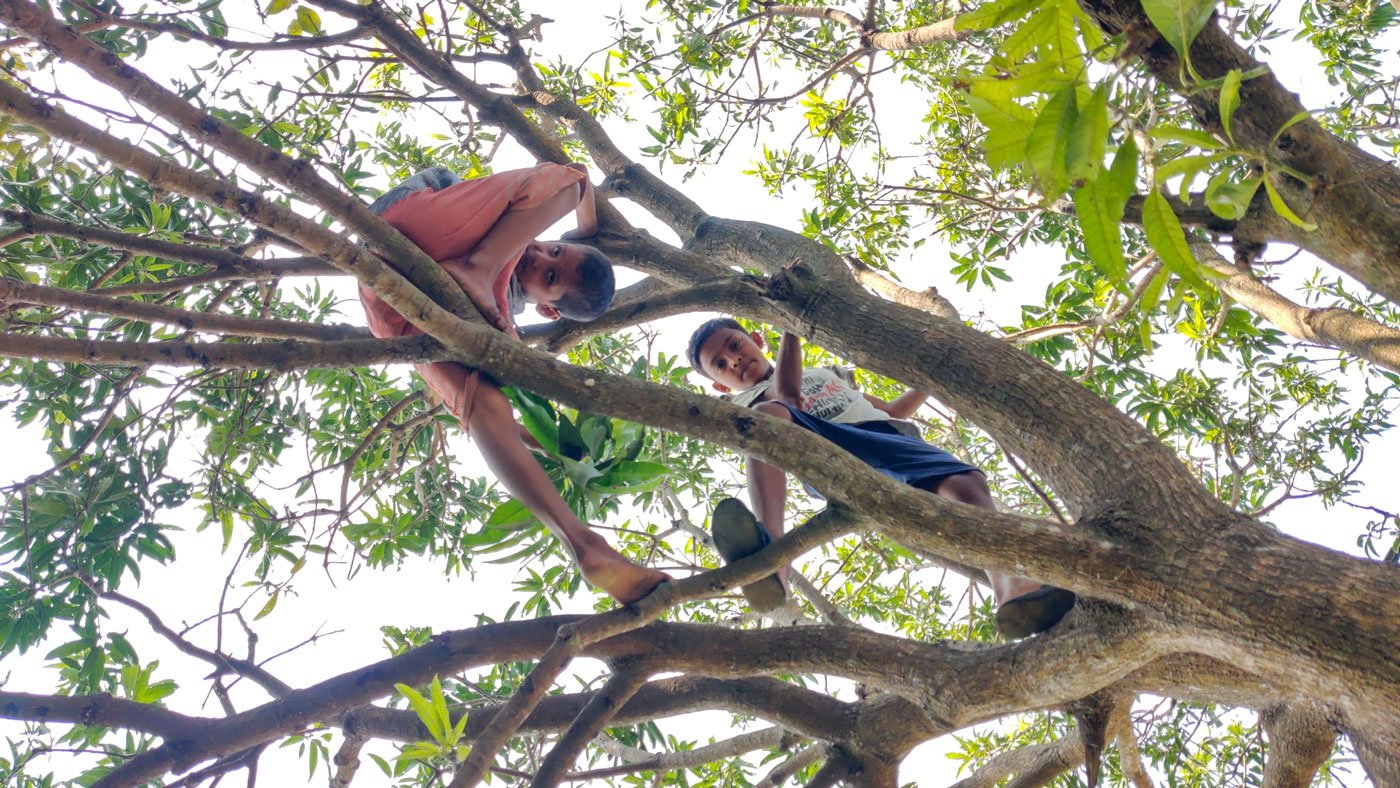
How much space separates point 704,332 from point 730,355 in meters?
0.18

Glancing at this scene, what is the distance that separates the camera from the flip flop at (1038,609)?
2199 millimetres

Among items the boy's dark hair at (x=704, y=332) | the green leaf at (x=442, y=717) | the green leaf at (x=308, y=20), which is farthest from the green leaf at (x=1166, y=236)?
the green leaf at (x=308, y=20)

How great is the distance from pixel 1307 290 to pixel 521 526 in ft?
15.9

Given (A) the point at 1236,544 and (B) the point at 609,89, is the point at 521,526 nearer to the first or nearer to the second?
(A) the point at 1236,544

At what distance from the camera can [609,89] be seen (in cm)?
584

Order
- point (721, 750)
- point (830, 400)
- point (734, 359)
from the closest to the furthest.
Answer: point (721, 750) < point (830, 400) < point (734, 359)

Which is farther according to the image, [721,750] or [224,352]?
[721,750]

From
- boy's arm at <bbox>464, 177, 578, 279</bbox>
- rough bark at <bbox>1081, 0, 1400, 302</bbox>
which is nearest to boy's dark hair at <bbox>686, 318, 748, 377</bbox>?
boy's arm at <bbox>464, 177, 578, 279</bbox>

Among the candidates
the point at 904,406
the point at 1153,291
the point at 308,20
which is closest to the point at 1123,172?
the point at 1153,291

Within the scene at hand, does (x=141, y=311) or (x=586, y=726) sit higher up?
(x=141, y=311)

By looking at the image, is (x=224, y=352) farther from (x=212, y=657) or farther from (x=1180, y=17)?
(x=1180, y=17)

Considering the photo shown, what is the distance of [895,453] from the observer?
3.25m

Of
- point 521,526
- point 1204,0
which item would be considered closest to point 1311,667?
point 1204,0

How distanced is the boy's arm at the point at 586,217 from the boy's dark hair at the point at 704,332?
0.73 meters
